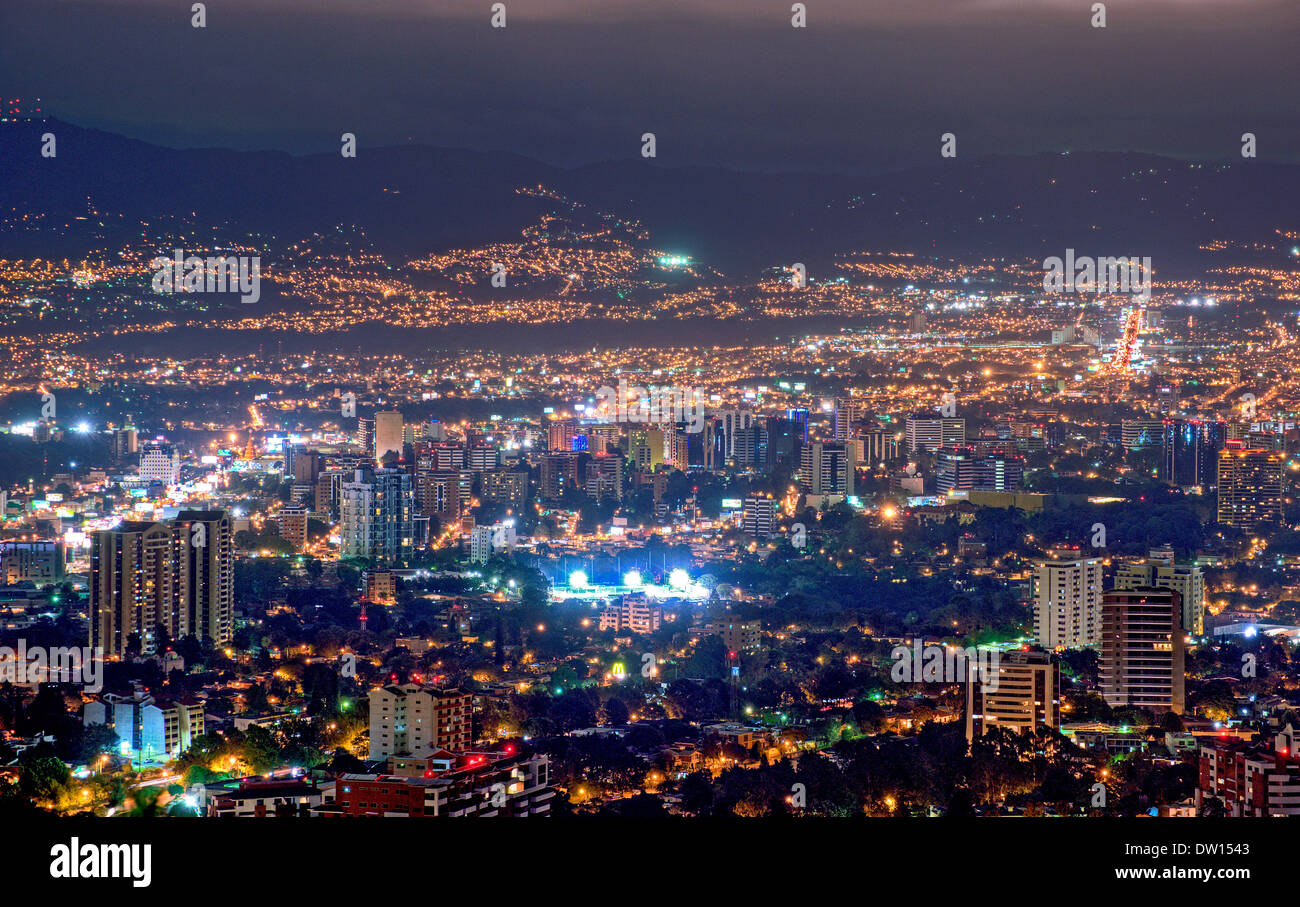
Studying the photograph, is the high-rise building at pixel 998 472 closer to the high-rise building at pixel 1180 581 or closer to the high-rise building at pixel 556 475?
the high-rise building at pixel 556 475

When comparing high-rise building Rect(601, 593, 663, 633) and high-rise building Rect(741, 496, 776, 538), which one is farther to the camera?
high-rise building Rect(741, 496, 776, 538)

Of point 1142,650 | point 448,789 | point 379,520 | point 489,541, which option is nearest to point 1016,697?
point 1142,650

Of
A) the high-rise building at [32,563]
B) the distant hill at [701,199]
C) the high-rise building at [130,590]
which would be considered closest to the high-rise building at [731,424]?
the distant hill at [701,199]

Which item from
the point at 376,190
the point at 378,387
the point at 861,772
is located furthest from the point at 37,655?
the point at 376,190

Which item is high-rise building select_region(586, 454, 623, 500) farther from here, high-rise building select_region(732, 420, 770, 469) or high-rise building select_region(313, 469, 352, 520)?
high-rise building select_region(313, 469, 352, 520)

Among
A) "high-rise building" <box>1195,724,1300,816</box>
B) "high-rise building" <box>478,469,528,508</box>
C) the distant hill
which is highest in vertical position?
the distant hill

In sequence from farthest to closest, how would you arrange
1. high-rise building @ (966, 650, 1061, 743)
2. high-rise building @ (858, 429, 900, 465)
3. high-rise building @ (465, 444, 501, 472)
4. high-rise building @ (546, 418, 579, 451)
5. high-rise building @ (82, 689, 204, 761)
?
high-rise building @ (546, 418, 579, 451) → high-rise building @ (858, 429, 900, 465) → high-rise building @ (465, 444, 501, 472) → high-rise building @ (966, 650, 1061, 743) → high-rise building @ (82, 689, 204, 761)

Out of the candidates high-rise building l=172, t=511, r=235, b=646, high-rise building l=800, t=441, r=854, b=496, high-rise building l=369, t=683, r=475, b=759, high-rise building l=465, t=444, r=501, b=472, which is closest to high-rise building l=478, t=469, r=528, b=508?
high-rise building l=465, t=444, r=501, b=472
